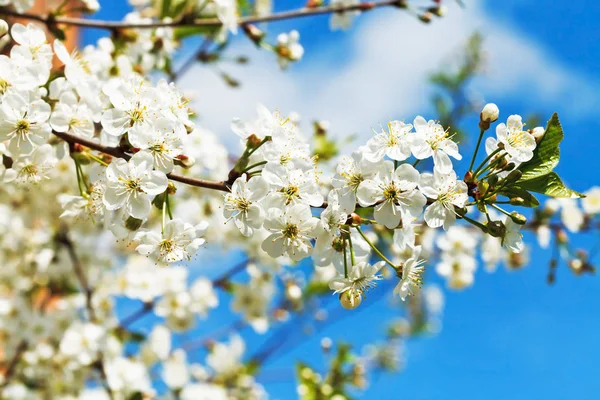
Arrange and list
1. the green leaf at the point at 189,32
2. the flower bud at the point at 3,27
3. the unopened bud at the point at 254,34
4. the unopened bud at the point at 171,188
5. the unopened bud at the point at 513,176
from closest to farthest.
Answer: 1. the unopened bud at the point at 513,176
2. the unopened bud at the point at 171,188
3. the flower bud at the point at 3,27
4. the unopened bud at the point at 254,34
5. the green leaf at the point at 189,32

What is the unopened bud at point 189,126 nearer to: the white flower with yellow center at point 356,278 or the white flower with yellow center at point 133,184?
the white flower with yellow center at point 133,184

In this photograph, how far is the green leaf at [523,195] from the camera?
1289 mm

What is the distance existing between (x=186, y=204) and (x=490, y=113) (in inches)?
103

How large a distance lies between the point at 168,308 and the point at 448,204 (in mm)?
2701

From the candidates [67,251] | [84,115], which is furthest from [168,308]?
[84,115]

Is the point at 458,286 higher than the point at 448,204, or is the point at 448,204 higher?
the point at 458,286

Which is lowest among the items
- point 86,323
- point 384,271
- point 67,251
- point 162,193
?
point 384,271

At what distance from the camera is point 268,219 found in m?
1.32

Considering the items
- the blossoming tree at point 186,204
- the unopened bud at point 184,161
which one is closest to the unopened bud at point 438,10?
the blossoming tree at point 186,204

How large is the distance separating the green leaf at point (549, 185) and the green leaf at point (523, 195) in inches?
1.4

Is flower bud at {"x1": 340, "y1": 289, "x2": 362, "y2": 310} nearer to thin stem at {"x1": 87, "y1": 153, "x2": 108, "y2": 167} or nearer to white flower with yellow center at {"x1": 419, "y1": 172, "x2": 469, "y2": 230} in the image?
white flower with yellow center at {"x1": 419, "y1": 172, "x2": 469, "y2": 230}

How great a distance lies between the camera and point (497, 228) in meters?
1.35

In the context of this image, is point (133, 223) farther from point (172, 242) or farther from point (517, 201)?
point (517, 201)

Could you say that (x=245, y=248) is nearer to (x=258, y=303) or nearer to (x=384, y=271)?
Answer: (x=258, y=303)
